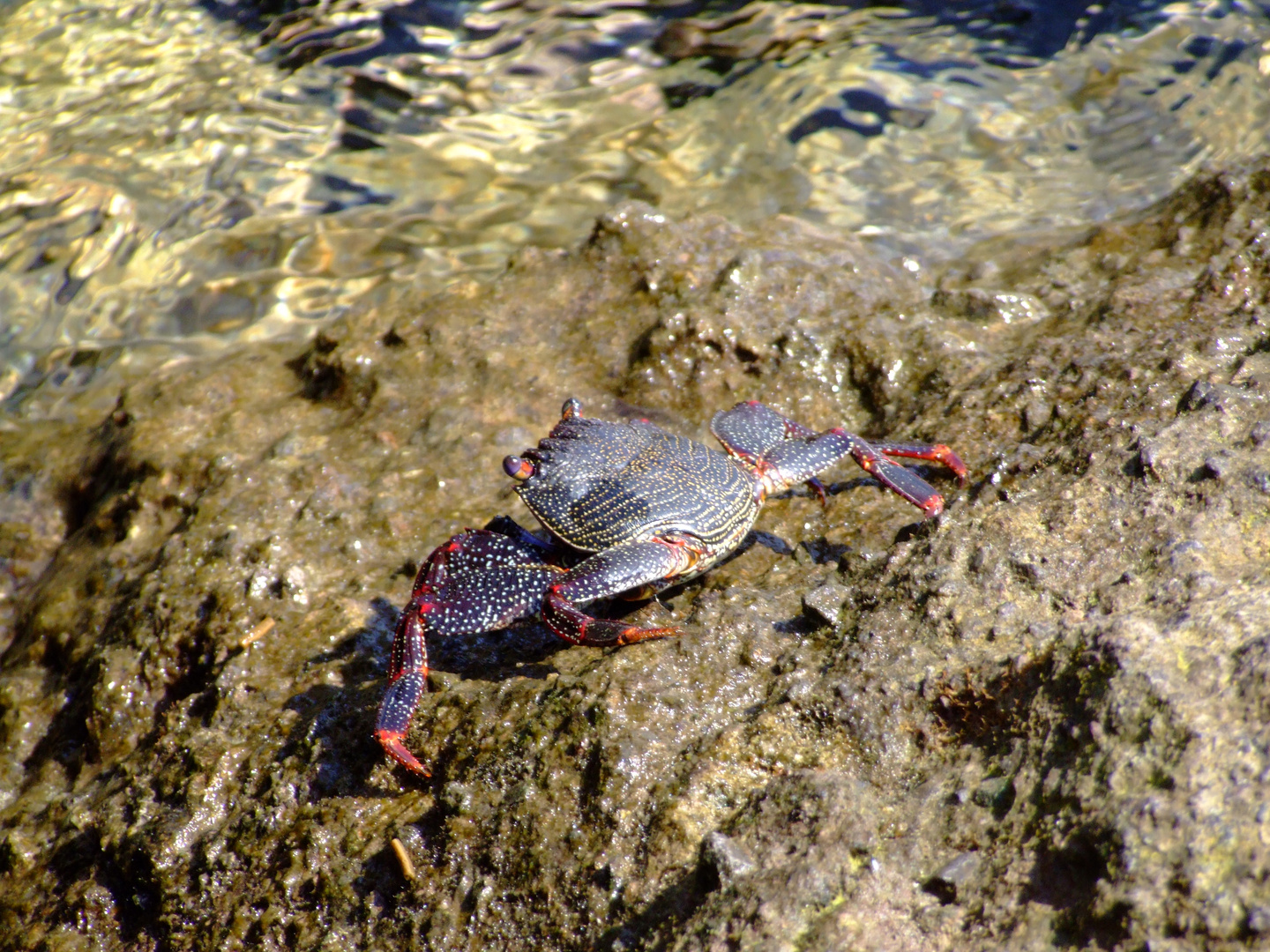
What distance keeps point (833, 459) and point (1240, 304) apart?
1.89 m

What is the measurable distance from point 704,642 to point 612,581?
0.40m

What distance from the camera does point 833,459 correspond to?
3.79 m

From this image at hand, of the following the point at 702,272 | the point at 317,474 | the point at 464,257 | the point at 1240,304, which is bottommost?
the point at 464,257

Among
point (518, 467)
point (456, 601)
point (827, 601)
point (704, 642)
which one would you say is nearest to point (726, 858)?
point (704, 642)

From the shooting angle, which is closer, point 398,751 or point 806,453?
point 398,751

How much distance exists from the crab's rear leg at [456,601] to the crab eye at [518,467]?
0.79ft

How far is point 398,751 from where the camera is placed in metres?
2.90

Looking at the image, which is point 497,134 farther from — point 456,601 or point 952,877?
point 952,877

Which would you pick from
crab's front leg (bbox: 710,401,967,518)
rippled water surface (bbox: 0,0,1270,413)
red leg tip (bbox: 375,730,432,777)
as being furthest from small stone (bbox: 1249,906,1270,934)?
rippled water surface (bbox: 0,0,1270,413)

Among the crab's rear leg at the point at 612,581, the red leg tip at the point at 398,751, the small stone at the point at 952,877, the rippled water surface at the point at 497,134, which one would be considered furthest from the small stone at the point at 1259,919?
the rippled water surface at the point at 497,134

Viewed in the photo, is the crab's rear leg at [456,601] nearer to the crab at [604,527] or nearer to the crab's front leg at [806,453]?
the crab at [604,527]

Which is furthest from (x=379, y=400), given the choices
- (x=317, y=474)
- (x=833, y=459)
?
(x=833, y=459)

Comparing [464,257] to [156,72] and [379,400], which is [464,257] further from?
[156,72]

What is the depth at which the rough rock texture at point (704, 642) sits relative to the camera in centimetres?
208
